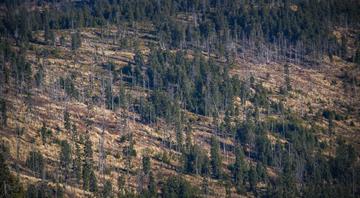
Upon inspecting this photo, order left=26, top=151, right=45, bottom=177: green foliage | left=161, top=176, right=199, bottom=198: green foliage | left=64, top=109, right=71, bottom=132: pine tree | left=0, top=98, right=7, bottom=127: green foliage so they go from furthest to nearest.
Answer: left=64, top=109, right=71, bottom=132: pine tree < left=0, top=98, right=7, bottom=127: green foliage < left=161, top=176, right=199, bottom=198: green foliage < left=26, top=151, right=45, bottom=177: green foliage

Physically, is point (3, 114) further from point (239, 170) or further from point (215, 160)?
point (239, 170)

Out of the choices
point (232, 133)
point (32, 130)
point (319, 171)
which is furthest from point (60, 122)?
point (319, 171)

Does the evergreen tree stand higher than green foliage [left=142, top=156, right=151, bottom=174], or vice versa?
the evergreen tree

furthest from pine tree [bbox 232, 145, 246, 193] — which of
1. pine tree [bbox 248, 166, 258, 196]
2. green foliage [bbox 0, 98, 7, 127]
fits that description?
green foliage [bbox 0, 98, 7, 127]

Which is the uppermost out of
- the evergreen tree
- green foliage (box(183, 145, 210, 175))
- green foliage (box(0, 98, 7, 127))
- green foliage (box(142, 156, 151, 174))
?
the evergreen tree

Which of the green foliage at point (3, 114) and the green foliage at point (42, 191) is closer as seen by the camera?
the green foliage at point (42, 191)

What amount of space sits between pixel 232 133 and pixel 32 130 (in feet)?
188

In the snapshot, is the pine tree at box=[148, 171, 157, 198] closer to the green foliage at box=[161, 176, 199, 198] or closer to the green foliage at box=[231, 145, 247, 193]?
the green foliage at box=[161, 176, 199, 198]

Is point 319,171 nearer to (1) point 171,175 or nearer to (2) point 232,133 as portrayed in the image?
(2) point 232,133

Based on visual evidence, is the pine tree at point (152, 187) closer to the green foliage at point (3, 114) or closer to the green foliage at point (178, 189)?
the green foliage at point (178, 189)

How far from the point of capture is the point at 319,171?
17738cm

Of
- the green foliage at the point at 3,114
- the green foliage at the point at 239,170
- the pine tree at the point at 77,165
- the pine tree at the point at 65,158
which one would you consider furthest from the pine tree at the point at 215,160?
the green foliage at the point at 3,114

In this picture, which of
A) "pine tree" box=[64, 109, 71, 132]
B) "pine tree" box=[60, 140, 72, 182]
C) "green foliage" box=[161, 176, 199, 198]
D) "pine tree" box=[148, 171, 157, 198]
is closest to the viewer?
"pine tree" box=[148, 171, 157, 198]

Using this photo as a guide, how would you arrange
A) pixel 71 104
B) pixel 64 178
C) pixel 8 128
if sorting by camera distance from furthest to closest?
1. pixel 71 104
2. pixel 8 128
3. pixel 64 178
